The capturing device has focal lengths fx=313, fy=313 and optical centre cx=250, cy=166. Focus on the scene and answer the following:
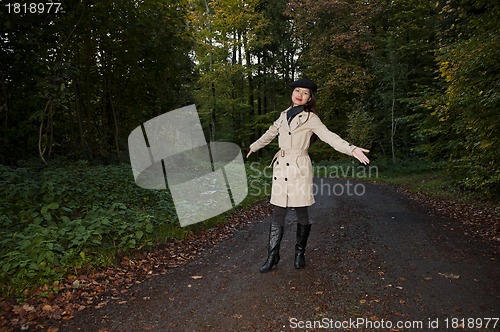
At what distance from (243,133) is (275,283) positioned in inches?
884

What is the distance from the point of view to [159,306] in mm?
3650

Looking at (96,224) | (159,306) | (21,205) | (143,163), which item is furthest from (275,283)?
(143,163)

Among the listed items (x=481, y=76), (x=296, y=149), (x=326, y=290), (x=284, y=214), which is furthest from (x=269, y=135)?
(x=481, y=76)

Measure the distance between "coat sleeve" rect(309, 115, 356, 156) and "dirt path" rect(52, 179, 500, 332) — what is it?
1.70m

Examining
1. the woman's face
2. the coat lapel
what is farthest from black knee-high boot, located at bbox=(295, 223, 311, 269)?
the woman's face

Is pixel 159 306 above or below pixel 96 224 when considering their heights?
below

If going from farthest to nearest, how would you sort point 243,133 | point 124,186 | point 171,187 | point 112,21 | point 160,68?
point 243,133
point 160,68
point 112,21
point 171,187
point 124,186

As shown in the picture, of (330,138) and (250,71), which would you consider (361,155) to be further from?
(250,71)

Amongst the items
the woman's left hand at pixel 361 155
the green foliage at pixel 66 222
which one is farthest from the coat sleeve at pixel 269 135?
the green foliage at pixel 66 222

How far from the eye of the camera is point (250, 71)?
23.9 m

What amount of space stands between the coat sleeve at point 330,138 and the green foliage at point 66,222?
3386 mm

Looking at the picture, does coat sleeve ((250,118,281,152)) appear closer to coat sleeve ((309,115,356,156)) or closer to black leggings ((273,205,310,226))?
coat sleeve ((309,115,356,156))

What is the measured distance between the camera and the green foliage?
422cm

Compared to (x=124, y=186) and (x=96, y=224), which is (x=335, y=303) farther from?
(x=124, y=186)
